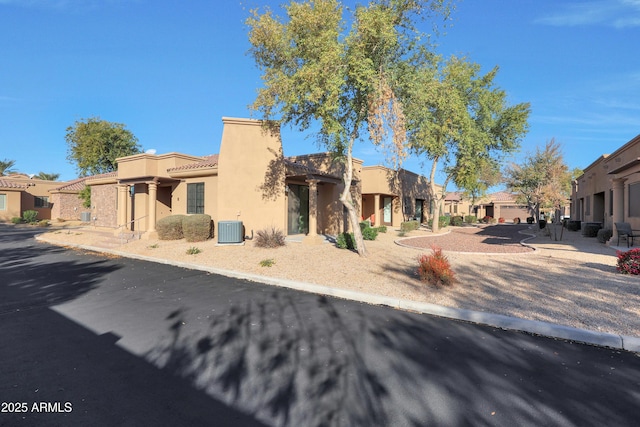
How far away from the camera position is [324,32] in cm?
1072

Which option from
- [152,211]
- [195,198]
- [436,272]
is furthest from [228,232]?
[436,272]

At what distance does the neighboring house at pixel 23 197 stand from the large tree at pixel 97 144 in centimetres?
464

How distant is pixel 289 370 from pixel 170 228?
13.9m

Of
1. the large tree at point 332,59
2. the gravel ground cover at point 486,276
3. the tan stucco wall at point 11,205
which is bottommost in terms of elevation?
the gravel ground cover at point 486,276

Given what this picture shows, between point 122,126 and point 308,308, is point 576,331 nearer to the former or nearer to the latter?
point 308,308

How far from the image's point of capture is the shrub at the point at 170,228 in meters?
15.8

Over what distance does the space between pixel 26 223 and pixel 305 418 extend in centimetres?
4091

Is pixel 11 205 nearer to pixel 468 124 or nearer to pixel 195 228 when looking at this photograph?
pixel 195 228

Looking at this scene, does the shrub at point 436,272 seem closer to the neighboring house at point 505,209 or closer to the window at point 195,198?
the window at point 195,198

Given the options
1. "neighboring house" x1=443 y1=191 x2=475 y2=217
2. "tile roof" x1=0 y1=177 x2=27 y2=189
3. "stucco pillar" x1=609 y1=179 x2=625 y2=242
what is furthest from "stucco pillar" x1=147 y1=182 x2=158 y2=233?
"neighboring house" x1=443 y1=191 x2=475 y2=217

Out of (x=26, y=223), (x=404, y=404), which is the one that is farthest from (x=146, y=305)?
(x=26, y=223)

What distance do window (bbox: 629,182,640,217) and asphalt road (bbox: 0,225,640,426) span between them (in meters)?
14.9

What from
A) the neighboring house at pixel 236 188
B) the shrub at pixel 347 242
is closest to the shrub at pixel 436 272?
the shrub at pixel 347 242

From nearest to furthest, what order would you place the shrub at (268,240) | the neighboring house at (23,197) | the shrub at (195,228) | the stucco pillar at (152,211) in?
the shrub at (268,240) → the shrub at (195,228) → the stucco pillar at (152,211) → the neighboring house at (23,197)
